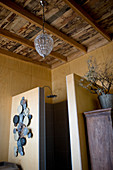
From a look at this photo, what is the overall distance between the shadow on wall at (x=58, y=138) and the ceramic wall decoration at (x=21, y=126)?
1.11 metres

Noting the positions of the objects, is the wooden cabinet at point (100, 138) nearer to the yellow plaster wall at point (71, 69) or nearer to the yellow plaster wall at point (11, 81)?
the yellow plaster wall at point (71, 69)

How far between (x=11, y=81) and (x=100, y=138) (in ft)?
9.04

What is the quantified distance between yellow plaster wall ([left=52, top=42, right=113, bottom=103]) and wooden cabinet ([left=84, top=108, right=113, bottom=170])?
184cm

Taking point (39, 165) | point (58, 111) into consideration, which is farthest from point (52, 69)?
point (39, 165)

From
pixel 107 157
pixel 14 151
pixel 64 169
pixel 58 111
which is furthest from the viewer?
pixel 58 111

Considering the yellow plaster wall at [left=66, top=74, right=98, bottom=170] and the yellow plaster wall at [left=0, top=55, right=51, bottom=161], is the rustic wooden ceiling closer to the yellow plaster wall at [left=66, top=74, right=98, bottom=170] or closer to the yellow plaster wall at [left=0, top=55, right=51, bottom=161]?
the yellow plaster wall at [left=0, top=55, right=51, bottom=161]

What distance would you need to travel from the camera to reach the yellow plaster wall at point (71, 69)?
3.82 m

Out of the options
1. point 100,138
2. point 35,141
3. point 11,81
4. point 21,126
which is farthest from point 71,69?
point 100,138

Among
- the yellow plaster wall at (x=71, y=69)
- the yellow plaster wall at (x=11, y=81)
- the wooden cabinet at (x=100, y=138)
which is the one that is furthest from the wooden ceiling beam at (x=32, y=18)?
the wooden cabinet at (x=100, y=138)

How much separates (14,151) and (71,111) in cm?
168

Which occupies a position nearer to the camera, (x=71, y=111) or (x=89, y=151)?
(x=89, y=151)

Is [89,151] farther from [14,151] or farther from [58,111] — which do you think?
[58,111]

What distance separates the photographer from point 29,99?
3264 millimetres

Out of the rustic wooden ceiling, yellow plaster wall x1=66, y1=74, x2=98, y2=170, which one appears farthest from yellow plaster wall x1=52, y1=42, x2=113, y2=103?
yellow plaster wall x1=66, y1=74, x2=98, y2=170
